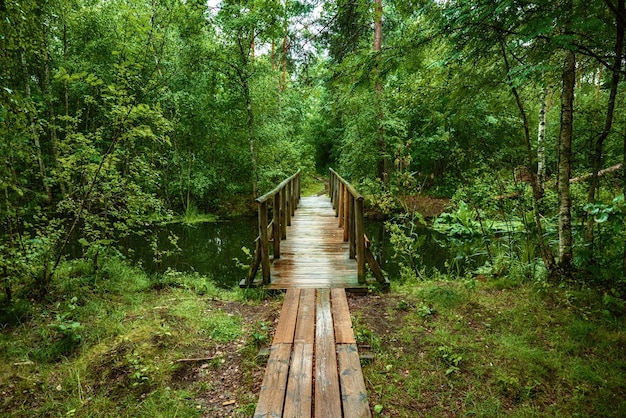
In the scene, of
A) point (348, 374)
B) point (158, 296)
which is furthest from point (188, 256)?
point (348, 374)

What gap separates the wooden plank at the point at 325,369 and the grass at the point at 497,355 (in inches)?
10.7

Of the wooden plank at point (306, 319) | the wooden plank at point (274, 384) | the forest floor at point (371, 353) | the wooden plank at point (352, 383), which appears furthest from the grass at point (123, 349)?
the wooden plank at point (352, 383)

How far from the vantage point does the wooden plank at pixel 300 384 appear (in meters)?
2.02

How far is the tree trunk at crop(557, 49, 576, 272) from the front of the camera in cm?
329

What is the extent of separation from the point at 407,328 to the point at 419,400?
3.11 ft

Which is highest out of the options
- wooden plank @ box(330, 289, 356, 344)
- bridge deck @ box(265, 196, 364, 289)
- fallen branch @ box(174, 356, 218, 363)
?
bridge deck @ box(265, 196, 364, 289)

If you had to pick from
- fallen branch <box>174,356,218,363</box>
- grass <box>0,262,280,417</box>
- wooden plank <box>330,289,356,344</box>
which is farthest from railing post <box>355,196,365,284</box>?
fallen branch <box>174,356,218,363</box>

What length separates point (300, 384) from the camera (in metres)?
2.28

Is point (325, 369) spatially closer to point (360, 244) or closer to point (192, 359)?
point (192, 359)

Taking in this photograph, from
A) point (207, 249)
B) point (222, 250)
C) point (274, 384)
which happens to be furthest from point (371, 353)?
point (207, 249)

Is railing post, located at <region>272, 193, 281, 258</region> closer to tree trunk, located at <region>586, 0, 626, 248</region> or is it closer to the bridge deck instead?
the bridge deck

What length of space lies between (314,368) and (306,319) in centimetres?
78

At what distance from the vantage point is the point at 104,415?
7.20 feet

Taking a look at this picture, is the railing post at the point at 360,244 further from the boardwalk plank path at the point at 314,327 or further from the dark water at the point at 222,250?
the dark water at the point at 222,250
